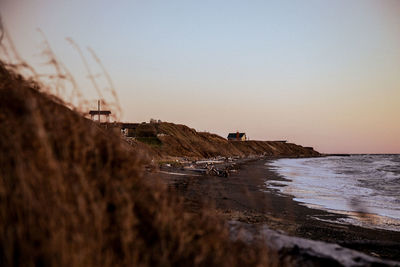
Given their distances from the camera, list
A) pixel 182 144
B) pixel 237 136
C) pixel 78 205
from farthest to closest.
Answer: pixel 237 136 → pixel 182 144 → pixel 78 205

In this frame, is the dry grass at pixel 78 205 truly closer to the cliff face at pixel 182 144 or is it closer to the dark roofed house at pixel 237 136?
the cliff face at pixel 182 144

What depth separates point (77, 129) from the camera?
2859 millimetres

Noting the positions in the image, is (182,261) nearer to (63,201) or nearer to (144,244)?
(144,244)

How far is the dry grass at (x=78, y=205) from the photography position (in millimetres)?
1994

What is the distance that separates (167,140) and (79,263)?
5085 centimetres

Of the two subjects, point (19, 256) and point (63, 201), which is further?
point (63, 201)

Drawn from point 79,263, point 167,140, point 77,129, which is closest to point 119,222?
point 79,263

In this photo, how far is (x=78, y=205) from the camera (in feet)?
7.39

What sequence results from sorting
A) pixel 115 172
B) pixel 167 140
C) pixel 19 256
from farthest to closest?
pixel 167 140, pixel 115 172, pixel 19 256

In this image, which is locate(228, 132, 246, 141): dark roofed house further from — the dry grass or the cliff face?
the dry grass

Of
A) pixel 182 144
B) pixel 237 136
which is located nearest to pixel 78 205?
pixel 182 144

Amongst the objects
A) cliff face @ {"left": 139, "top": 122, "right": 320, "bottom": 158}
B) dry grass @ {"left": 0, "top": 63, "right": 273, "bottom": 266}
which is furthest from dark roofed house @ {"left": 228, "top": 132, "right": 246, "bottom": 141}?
dry grass @ {"left": 0, "top": 63, "right": 273, "bottom": 266}

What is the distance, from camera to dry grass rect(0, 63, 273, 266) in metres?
1.99

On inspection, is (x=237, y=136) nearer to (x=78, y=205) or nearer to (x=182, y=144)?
(x=182, y=144)
